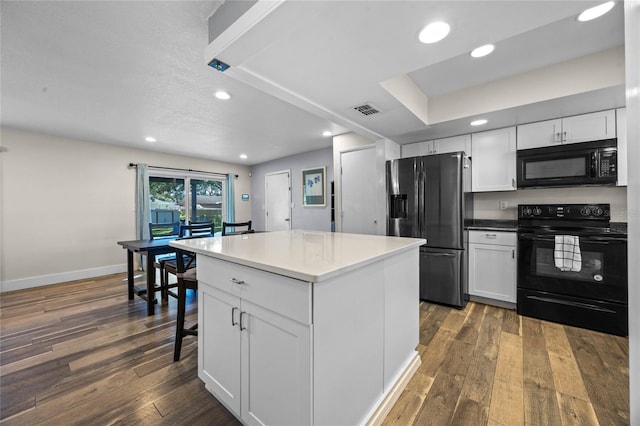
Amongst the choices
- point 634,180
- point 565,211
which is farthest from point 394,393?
point 565,211

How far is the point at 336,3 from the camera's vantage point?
1.21 meters

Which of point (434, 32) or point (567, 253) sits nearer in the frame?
point (434, 32)

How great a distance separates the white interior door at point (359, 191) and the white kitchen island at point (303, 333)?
206 cm

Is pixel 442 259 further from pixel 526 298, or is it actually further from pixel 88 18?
Result: pixel 88 18

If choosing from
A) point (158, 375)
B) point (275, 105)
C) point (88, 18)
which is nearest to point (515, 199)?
point (275, 105)

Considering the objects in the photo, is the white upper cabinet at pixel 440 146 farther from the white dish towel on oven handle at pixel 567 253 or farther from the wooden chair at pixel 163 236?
the wooden chair at pixel 163 236

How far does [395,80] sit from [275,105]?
54.0 inches

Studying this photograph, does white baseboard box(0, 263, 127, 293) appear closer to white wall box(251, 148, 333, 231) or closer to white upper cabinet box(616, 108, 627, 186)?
white wall box(251, 148, 333, 231)

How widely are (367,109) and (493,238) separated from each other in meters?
2.04

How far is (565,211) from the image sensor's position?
2.73 metres

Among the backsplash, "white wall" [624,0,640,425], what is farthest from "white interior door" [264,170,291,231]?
"white wall" [624,0,640,425]

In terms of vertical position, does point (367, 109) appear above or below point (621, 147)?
above

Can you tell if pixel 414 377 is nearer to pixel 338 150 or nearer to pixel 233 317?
pixel 233 317

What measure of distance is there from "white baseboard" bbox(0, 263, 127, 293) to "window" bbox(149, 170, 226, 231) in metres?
1.09
